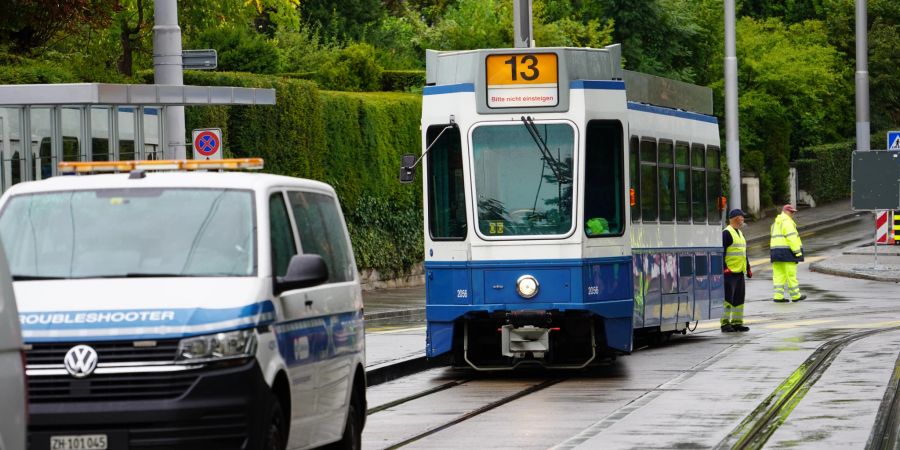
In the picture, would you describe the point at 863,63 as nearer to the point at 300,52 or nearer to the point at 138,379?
the point at 300,52

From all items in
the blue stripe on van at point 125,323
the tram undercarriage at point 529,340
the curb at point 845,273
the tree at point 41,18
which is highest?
the tree at point 41,18

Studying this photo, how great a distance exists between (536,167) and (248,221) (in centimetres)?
797

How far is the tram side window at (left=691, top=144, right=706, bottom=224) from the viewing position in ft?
70.7

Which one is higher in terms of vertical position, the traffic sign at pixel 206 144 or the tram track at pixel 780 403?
the traffic sign at pixel 206 144

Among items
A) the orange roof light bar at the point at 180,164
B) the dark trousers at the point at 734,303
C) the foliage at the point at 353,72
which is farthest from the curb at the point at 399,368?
the foliage at the point at 353,72

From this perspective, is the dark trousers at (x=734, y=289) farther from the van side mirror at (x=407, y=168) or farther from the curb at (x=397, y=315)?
the van side mirror at (x=407, y=168)

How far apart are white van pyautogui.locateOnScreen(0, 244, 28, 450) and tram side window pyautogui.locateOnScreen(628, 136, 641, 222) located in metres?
12.1

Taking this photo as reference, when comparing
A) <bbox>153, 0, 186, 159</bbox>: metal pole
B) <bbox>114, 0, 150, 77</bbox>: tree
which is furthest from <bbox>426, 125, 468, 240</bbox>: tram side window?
<bbox>114, 0, 150, 77</bbox>: tree

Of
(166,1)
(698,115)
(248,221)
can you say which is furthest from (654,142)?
(248,221)

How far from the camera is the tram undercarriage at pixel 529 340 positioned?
16.9 m

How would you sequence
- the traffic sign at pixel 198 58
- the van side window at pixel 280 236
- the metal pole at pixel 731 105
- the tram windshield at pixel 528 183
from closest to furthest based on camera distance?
1. the van side window at pixel 280 236
2. the tram windshield at pixel 528 183
3. the traffic sign at pixel 198 58
4. the metal pole at pixel 731 105

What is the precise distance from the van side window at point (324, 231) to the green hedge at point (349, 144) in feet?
53.2

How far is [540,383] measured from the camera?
56.1ft

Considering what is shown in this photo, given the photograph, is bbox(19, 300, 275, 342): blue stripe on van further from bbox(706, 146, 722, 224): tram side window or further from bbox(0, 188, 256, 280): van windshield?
bbox(706, 146, 722, 224): tram side window
